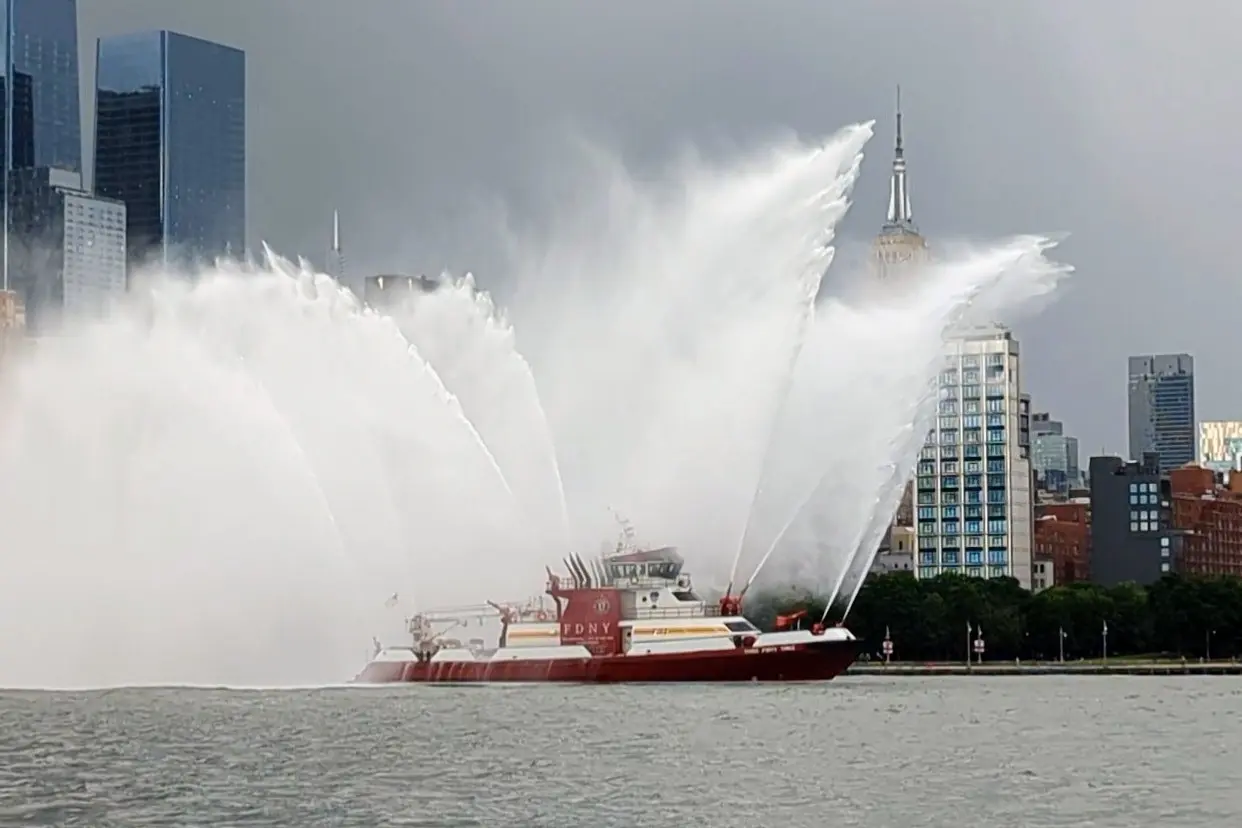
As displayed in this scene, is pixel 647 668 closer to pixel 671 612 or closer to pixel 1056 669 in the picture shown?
pixel 671 612

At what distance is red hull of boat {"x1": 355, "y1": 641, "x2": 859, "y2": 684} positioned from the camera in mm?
76938

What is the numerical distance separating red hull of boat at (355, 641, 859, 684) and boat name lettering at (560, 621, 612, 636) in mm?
878

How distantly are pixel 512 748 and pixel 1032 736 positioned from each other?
1381 cm

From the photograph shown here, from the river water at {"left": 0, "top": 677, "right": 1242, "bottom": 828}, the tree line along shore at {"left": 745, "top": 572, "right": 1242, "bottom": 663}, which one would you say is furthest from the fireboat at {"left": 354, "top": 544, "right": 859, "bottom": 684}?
the tree line along shore at {"left": 745, "top": 572, "right": 1242, "bottom": 663}

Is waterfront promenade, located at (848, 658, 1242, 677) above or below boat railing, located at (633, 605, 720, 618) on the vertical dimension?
below

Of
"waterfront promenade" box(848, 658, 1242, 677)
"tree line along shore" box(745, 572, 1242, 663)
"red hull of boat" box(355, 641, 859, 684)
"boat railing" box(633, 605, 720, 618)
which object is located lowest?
"waterfront promenade" box(848, 658, 1242, 677)

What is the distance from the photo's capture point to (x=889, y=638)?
134000 mm

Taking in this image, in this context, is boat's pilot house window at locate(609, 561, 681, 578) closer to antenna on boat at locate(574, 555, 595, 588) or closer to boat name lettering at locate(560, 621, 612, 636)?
antenna on boat at locate(574, 555, 595, 588)

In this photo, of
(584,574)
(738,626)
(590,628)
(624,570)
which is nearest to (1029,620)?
(738,626)

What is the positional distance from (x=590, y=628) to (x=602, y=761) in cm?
3192

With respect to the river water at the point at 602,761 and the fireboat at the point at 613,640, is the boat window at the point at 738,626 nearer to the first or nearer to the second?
the fireboat at the point at 613,640

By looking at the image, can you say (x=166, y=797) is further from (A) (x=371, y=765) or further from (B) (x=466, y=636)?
(B) (x=466, y=636)

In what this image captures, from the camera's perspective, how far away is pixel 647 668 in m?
77.2

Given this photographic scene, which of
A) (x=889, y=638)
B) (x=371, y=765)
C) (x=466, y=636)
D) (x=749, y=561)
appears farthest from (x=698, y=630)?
(x=889, y=638)
